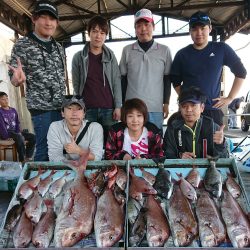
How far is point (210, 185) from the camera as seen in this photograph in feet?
8.22

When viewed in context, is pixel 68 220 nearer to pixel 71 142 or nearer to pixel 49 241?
pixel 49 241

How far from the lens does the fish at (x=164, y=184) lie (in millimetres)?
2457

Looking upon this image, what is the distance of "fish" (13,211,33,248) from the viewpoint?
6.69ft

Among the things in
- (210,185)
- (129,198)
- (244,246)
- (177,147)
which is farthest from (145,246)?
(177,147)

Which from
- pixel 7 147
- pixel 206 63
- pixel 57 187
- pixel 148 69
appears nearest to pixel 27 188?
pixel 57 187

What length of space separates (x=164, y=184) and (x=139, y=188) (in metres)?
0.22

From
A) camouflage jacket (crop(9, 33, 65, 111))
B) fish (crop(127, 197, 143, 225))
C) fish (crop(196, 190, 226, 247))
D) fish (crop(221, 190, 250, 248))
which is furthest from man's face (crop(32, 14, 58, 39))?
fish (crop(221, 190, 250, 248))

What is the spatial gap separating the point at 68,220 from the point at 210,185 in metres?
1.19

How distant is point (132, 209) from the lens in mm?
2326

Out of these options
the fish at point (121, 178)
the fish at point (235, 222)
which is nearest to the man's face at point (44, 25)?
the fish at point (121, 178)

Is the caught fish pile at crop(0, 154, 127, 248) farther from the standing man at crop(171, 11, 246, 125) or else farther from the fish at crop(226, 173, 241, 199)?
the standing man at crop(171, 11, 246, 125)

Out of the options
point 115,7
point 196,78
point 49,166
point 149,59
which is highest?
point 115,7

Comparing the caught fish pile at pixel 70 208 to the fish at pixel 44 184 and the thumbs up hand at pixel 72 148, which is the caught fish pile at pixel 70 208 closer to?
the fish at pixel 44 184

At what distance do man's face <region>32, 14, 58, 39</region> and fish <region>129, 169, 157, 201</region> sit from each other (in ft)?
6.41
